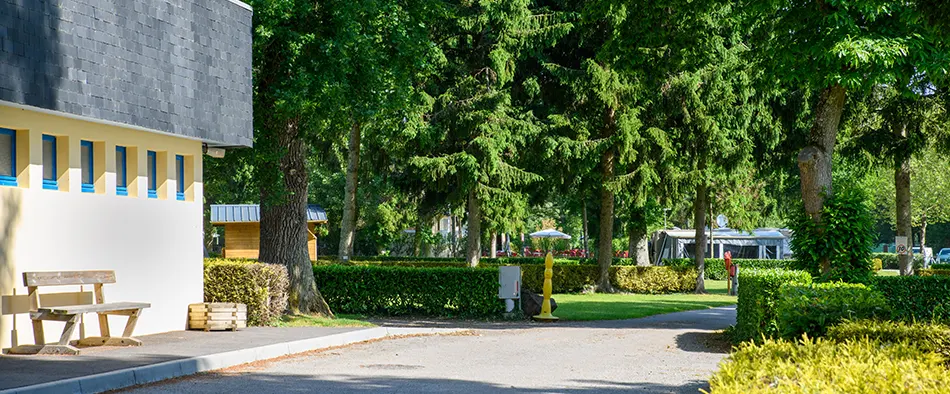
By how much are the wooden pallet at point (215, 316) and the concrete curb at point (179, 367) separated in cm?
191

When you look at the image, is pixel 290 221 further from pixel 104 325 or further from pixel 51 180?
pixel 51 180

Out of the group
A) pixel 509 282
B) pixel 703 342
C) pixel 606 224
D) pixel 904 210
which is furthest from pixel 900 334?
pixel 606 224

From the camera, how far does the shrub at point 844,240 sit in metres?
17.7

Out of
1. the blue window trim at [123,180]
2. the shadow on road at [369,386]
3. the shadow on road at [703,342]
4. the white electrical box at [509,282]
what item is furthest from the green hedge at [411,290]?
the shadow on road at [369,386]

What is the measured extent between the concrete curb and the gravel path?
0.27 m

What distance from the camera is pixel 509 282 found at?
2356cm

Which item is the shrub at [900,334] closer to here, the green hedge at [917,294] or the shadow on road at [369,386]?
the shadow on road at [369,386]

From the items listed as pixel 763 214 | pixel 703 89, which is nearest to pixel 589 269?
pixel 703 89

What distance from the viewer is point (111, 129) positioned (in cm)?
1513

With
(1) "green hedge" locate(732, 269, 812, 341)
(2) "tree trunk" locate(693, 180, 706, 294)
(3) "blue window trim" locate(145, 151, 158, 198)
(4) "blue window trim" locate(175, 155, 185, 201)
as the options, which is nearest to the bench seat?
(3) "blue window trim" locate(145, 151, 158, 198)

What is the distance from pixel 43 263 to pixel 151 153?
3356 mm

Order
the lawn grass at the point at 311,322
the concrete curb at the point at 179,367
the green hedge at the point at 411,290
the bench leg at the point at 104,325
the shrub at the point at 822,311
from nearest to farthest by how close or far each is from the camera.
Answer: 1. the concrete curb at the point at 179,367
2. the shrub at the point at 822,311
3. the bench leg at the point at 104,325
4. the lawn grass at the point at 311,322
5. the green hedge at the point at 411,290

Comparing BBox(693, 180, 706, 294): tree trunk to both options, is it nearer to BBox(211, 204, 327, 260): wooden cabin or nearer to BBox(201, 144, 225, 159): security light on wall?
BBox(211, 204, 327, 260): wooden cabin

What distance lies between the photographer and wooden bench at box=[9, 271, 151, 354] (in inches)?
499
